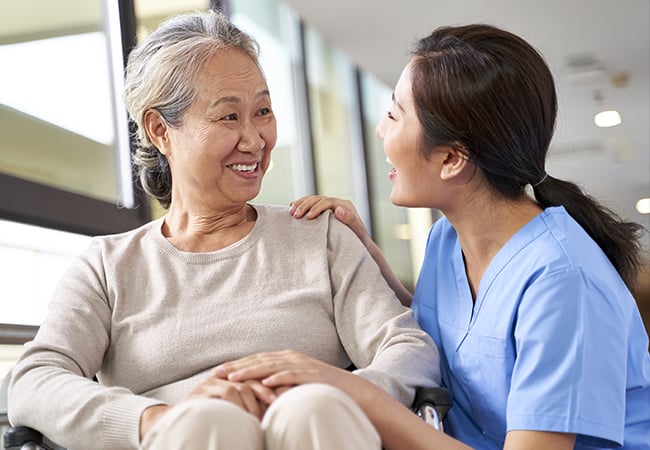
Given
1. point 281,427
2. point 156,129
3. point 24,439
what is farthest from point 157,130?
point 281,427

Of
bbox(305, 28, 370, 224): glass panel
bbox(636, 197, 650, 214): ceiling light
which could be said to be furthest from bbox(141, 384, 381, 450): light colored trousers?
bbox(636, 197, 650, 214): ceiling light

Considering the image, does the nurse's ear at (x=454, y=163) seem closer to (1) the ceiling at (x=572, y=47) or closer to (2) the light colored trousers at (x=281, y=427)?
(2) the light colored trousers at (x=281, y=427)

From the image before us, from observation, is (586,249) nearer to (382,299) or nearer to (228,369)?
(382,299)

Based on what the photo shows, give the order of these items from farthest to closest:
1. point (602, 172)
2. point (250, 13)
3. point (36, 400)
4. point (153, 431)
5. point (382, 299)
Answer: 1. point (602, 172)
2. point (250, 13)
3. point (382, 299)
4. point (36, 400)
5. point (153, 431)

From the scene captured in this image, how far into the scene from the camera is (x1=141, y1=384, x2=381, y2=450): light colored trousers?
1.01 m

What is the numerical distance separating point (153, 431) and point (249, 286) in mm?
581

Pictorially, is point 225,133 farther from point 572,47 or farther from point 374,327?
point 572,47

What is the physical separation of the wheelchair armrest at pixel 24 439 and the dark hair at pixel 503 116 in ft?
2.70

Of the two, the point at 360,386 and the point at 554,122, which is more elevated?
the point at 554,122

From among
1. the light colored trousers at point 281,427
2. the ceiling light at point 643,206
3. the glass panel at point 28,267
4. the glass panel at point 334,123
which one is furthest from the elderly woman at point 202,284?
the ceiling light at point 643,206

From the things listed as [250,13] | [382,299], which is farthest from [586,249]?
[250,13]

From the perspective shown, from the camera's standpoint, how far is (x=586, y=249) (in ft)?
4.81

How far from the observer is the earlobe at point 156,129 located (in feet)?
5.71

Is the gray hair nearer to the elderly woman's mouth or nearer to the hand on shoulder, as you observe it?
the elderly woman's mouth
